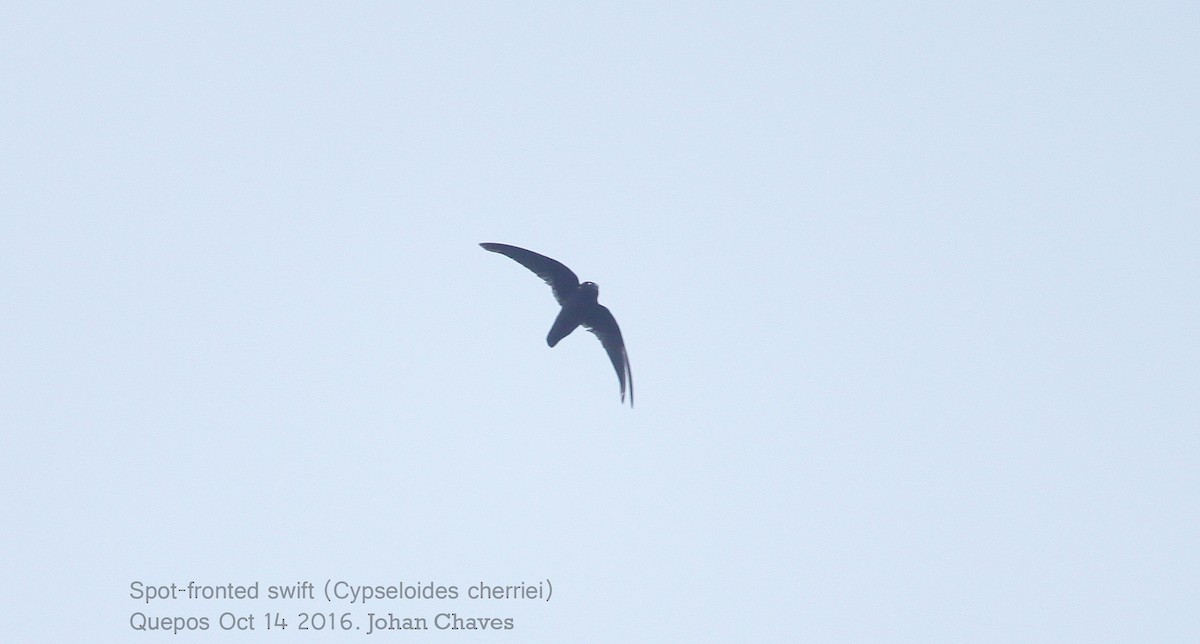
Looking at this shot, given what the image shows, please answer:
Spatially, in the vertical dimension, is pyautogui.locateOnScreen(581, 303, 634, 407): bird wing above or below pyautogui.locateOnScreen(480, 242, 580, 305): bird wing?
below

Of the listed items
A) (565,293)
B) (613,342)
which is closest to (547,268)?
(565,293)

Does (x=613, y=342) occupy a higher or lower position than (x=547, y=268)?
lower

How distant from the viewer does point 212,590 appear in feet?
88.7

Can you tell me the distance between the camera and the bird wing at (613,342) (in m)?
26.0

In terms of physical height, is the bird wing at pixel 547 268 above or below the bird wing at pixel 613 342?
above

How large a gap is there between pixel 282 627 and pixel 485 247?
713 centimetres

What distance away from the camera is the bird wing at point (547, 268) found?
25.5 meters

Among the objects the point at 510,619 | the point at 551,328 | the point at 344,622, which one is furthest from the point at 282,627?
Answer: the point at 551,328

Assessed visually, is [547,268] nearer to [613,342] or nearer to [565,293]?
[565,293]

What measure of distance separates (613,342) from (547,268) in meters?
1.71

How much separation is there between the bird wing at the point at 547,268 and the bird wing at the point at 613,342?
23.9 inches

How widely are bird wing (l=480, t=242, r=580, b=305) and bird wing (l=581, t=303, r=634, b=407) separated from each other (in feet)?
2.00

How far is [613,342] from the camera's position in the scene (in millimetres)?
26250

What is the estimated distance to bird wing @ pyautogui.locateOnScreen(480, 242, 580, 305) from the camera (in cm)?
2555
